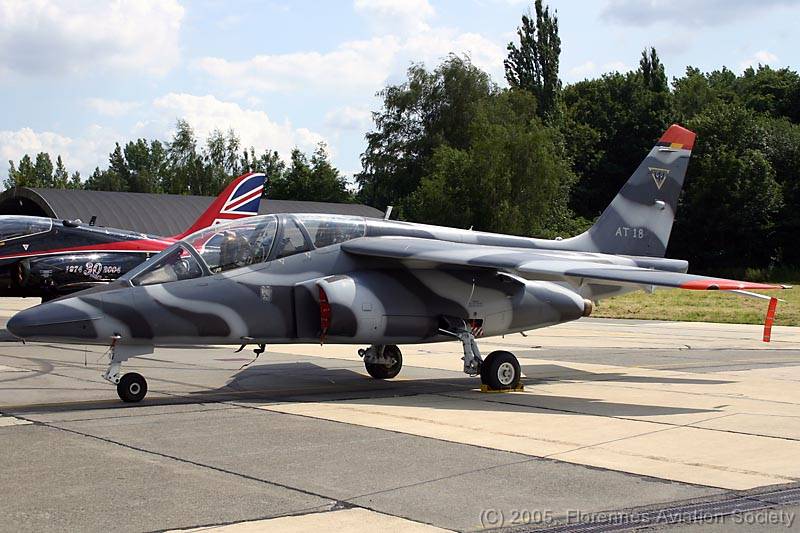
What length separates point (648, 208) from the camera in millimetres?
15109

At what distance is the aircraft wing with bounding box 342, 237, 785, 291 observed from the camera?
9.93 metres

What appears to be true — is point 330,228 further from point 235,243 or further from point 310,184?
point 310,184

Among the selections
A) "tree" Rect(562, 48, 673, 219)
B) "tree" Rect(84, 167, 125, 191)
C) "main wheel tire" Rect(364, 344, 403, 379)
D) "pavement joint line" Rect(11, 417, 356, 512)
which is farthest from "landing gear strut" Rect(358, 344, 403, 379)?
"tree" Rect(84, 167, 125, 191)

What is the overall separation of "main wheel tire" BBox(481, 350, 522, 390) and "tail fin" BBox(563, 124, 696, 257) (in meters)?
3.73

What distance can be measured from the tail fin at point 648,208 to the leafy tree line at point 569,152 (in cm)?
3460

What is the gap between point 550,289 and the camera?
40.9ft

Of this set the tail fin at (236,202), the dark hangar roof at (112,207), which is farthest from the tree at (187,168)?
the tail fin at (236,202)

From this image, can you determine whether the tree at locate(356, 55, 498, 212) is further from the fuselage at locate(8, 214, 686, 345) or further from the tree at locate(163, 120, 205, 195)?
the fuselage at locate(8, 214, 686, 345)

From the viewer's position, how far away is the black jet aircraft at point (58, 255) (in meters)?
18.3

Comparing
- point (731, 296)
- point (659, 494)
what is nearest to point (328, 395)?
point (659, 494)

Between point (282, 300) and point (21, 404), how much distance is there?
321 cm

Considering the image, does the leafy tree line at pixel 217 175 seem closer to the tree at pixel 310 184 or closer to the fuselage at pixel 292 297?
the tree at pixel 310 184

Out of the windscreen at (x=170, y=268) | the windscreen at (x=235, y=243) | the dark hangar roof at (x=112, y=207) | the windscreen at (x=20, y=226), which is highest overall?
the dark hangar roof at (x=112, y=207)

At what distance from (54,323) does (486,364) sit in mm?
5299
